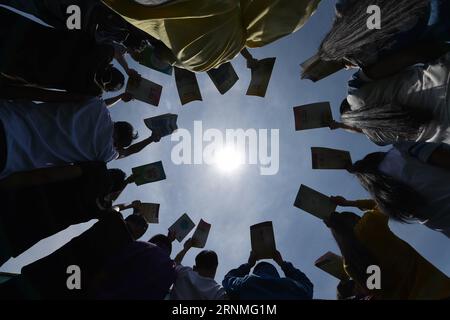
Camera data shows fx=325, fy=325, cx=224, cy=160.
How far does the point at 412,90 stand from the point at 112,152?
6.56ft

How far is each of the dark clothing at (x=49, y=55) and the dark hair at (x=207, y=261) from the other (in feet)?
5.06

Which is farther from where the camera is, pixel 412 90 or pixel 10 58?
pixel 412 90

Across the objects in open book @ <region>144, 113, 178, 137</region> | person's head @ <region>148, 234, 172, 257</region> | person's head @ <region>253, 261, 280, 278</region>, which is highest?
open book @ <region>144, 113, 178, 137</region>

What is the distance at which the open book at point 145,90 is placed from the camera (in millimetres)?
3402

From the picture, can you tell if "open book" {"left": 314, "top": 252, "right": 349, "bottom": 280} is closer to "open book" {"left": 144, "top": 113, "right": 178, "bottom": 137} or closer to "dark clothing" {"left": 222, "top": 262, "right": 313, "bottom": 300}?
"dark clothing" {"left": 222, "top": 262, "right": 313, "bottom": 300}

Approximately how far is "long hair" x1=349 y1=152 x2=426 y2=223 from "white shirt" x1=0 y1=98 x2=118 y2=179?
5.74 ft

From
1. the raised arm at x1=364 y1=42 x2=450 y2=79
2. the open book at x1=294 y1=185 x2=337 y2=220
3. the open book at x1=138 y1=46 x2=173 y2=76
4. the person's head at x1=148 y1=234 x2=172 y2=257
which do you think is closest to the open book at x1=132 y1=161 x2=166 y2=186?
the person's head at x1=148 y1=234 x2=172 y2=257

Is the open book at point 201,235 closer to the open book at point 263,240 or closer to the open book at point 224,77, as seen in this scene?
the open book at point 263,240

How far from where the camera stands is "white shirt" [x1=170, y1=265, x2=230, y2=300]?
222cm

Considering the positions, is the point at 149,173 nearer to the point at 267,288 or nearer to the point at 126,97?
the point at 126,97

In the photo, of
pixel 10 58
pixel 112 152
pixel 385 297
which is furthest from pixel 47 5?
pixel 385 297

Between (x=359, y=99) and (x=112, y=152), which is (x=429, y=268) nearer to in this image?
(x=359, y=99)

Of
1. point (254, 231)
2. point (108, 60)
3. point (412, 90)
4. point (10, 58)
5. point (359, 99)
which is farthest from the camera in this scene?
point (254, 231)
